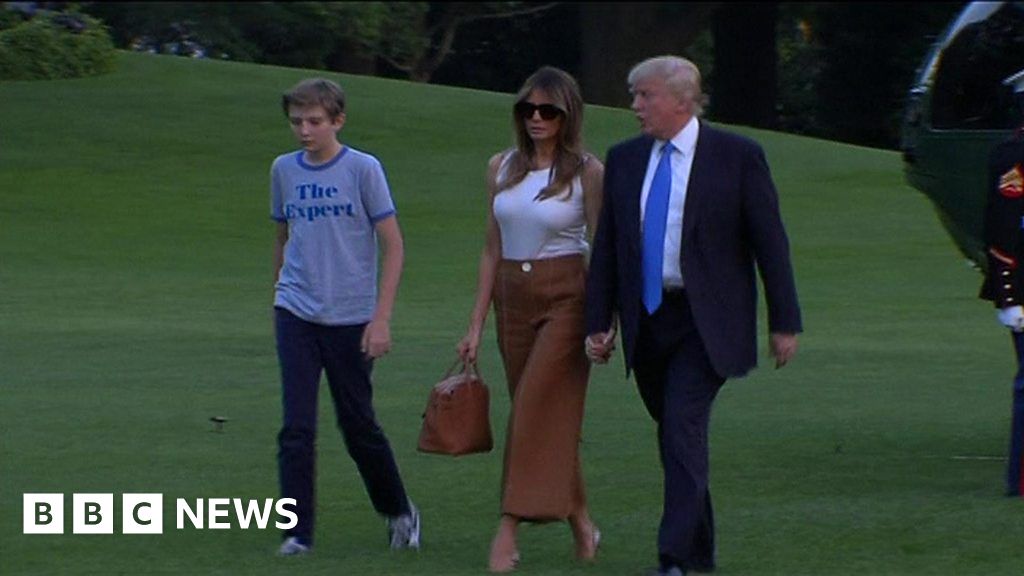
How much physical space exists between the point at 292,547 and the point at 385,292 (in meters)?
0.86

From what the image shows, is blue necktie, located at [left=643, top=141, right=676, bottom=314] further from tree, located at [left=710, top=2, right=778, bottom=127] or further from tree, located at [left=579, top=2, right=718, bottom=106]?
tree, located at [left=579, top=2, right=718, bottom=106]

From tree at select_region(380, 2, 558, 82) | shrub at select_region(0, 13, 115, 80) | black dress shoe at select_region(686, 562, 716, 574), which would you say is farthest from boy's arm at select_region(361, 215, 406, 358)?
tree at select_region(380, 2, 558, 82)

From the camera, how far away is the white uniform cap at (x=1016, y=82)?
7848mm

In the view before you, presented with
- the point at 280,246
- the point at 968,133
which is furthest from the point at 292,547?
the point at 968,133

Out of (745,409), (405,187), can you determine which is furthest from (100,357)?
(405,187)

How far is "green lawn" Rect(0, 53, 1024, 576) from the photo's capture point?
6.43 meters

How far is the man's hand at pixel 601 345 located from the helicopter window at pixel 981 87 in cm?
332

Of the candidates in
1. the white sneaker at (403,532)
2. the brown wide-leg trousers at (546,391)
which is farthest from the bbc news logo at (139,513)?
the brown wide-leg trousers at (546,391)

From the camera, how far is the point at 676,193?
562 cm

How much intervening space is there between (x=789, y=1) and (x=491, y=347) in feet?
40.6

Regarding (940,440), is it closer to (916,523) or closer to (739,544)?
(916,523)

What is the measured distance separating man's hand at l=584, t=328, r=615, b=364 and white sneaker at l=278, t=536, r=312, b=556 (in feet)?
3.81

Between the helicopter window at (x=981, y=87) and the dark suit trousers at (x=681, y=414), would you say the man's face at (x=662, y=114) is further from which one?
the helicopter window at (x=981, y=87)

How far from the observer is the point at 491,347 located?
46.5 ft
